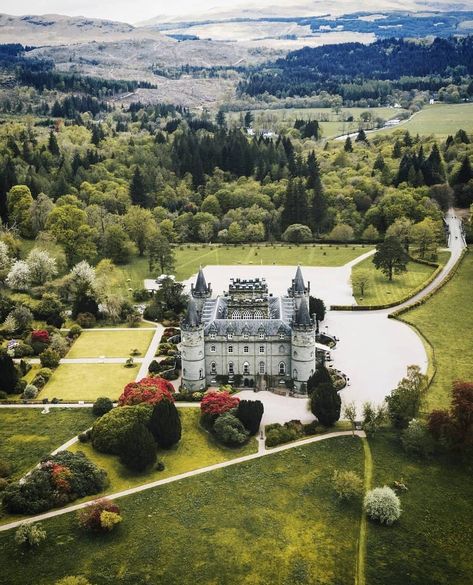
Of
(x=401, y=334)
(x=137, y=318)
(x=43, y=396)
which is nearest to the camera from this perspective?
(x=43, y=396)

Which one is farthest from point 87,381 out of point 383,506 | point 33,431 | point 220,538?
point 383,506

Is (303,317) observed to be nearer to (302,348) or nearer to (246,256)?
(302,348)

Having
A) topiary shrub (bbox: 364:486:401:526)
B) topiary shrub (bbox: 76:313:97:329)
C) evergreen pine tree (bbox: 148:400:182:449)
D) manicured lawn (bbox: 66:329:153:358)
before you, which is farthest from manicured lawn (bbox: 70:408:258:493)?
topiary shrub (bbox: 76:313:97:329)

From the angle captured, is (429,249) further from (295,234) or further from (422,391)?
(422,391)

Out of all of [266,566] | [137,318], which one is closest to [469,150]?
[137,318]

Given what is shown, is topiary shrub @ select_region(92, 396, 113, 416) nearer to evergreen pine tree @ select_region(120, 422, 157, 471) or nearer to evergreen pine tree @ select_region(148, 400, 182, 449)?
evergreen pine tree @ select_region(148, 400, 182, 449)
